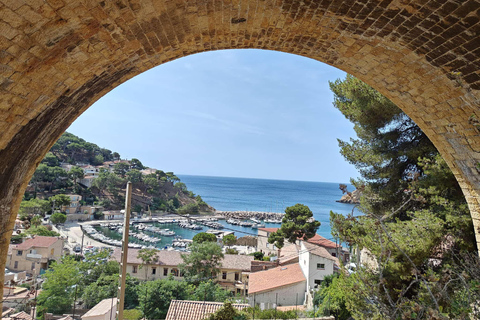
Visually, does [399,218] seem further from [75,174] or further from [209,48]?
[75,174]

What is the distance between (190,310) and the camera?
1258 cm

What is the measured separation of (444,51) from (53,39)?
336 cm

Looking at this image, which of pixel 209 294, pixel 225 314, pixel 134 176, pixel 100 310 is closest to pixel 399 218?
pixel 225 314

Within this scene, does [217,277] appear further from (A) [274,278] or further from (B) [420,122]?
(B) [420,122]

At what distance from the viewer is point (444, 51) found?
8.98 ft

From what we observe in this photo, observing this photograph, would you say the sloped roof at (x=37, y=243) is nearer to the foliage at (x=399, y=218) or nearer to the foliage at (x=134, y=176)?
the foliage at (x=399, y=218)

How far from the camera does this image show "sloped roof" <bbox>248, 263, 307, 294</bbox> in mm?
18578

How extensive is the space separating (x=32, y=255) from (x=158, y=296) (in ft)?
50.2

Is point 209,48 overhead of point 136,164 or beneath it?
beneath

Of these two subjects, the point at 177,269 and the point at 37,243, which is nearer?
the point at 177,269

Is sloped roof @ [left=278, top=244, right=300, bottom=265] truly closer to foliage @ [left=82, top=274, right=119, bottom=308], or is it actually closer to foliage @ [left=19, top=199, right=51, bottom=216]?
foliage @ [left=82, top=274, right=119, bottom=308]

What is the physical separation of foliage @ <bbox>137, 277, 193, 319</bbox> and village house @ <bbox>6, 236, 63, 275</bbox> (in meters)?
13.8

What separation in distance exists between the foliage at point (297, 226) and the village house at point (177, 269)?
14.1ft

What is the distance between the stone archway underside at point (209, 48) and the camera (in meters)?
2.24
